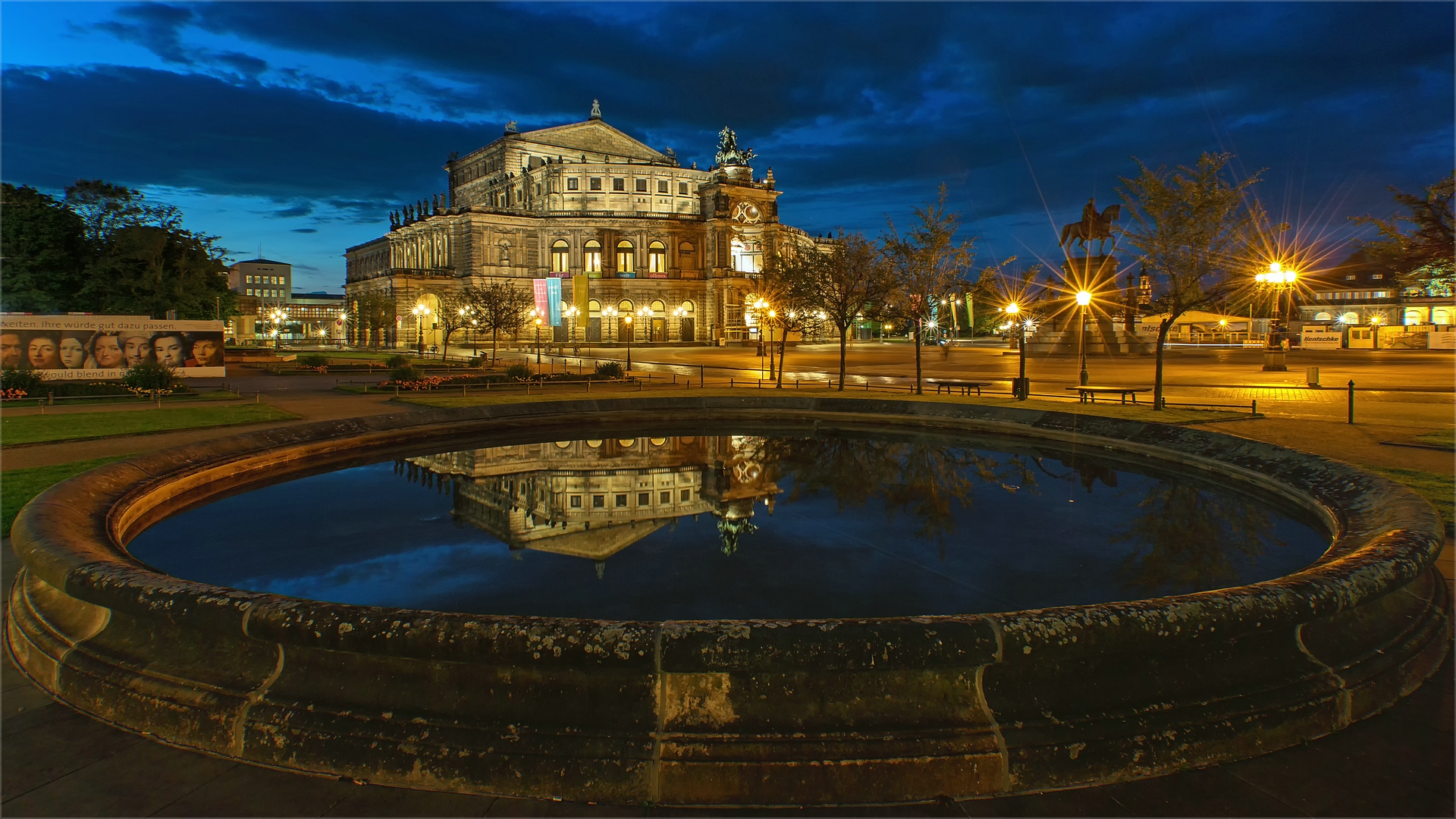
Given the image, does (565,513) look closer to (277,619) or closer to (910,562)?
(910,562)

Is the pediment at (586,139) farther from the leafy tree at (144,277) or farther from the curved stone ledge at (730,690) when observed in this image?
the curved stone ledge at (730,690)

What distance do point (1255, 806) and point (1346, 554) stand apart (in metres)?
3.24

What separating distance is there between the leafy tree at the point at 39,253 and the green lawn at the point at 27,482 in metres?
35.3

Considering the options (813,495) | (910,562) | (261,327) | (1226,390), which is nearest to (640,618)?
(910,562)

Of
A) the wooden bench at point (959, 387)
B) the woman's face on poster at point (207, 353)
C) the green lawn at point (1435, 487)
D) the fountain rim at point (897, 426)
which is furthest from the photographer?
the woman's face on poster at point (207, 353)

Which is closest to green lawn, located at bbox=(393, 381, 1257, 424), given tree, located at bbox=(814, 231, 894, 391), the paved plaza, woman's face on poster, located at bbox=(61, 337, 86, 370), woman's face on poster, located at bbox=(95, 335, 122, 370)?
tree, located at bbox=(814, 231, 894, 391)

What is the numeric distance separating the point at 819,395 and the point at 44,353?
2882cm

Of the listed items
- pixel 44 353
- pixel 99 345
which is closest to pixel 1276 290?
pixel 99 345

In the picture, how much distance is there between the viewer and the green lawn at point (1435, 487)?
892 centimetres

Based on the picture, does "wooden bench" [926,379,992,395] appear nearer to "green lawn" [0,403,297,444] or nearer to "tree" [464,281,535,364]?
"green lawn" [0,403,297,444]

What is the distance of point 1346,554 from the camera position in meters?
5.85

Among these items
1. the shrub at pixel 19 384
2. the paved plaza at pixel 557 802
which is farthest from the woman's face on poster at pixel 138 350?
the paved plaza at pixel 557 802

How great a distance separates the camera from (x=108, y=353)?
1142 inches

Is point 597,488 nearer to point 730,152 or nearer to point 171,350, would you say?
point 171,350
